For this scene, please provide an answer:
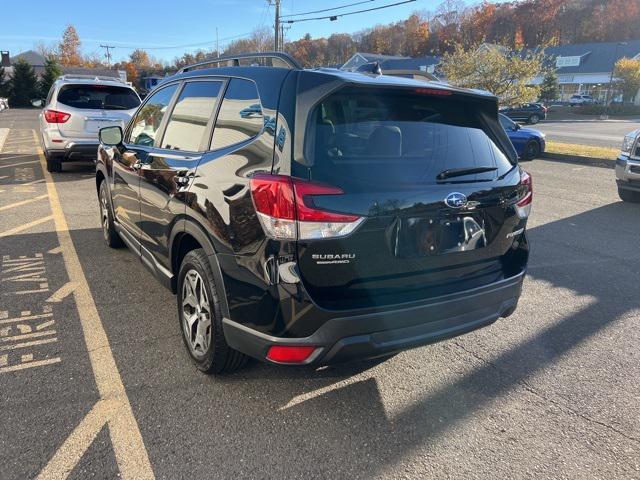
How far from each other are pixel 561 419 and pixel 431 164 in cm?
161

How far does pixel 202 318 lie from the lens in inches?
121

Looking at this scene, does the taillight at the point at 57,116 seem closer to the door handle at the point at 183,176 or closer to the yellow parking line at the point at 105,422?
the yellow parking line at the point at 105,422

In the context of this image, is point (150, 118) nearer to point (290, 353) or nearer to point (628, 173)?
point (290, 353)

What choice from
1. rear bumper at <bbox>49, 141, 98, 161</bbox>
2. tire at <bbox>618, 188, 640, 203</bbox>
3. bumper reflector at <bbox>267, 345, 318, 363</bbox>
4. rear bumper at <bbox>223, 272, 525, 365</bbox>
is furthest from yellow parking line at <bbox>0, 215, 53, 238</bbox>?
tire at <bbox>618, 188, 640, 203</bbox>

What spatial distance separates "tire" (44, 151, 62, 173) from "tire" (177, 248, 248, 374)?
8658mm

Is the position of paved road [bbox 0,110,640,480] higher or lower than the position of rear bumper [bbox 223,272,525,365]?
lower

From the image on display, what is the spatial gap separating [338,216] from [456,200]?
712 mm

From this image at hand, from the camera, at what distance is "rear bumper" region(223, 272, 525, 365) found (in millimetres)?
2410

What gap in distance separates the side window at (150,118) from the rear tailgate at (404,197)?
6.45 ft

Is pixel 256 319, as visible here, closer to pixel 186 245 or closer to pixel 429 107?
pixel 186 245

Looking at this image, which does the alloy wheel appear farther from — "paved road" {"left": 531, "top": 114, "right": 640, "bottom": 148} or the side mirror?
"paved road" {"left": 531, "top": 114, "right": 640, "bottom": 148}

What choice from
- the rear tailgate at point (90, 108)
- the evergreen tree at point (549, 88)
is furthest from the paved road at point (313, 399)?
the evergreen tree at point (549, 88)

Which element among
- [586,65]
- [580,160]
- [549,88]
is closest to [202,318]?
[580,160]

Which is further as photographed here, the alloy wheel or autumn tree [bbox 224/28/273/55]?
autumn tree [bbox 224/28/273/55]
